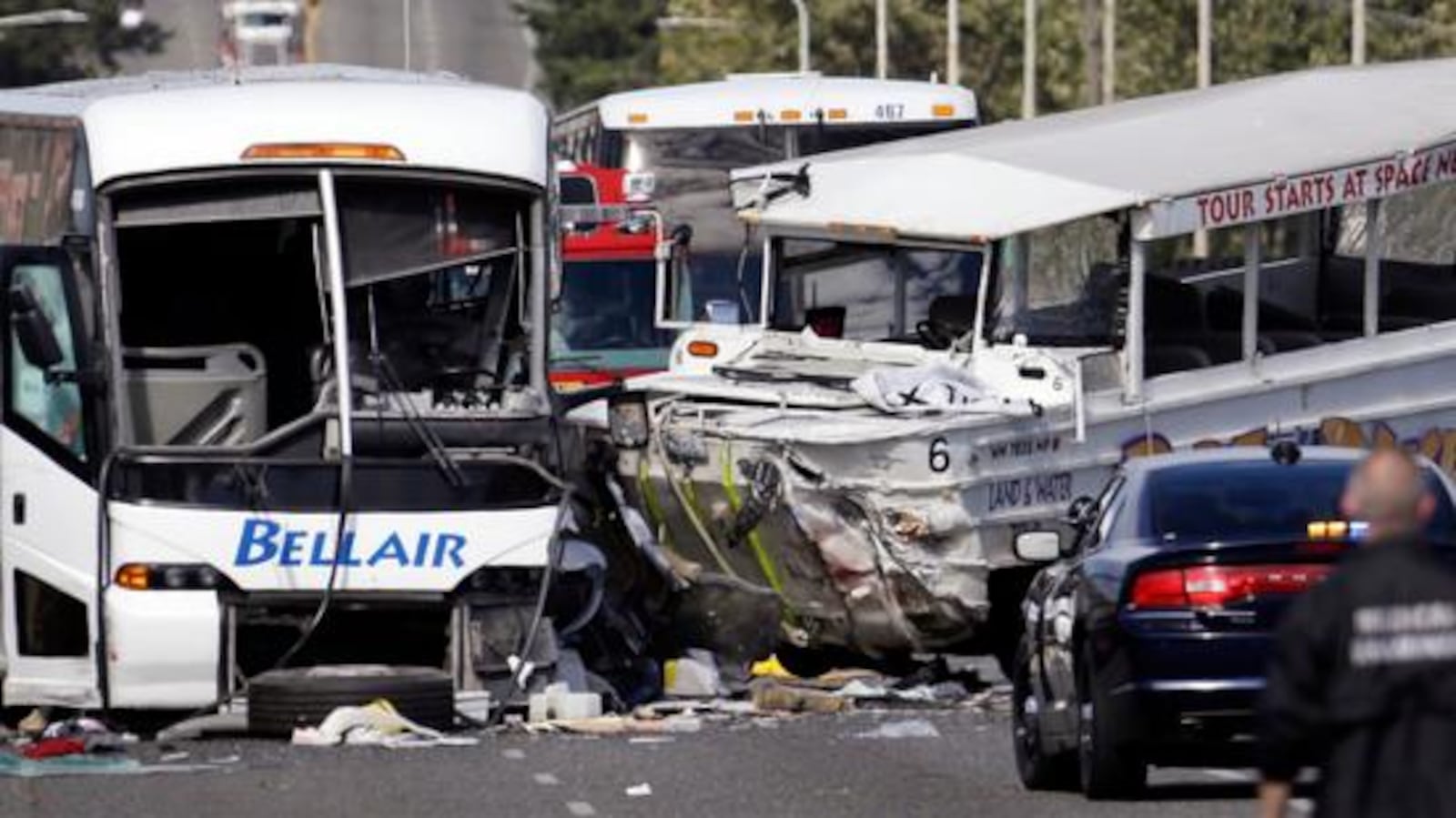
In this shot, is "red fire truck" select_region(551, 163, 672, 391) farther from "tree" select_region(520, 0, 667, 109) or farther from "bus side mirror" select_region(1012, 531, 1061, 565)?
Answer: "tree" select_region(520, 0, 667, 109)

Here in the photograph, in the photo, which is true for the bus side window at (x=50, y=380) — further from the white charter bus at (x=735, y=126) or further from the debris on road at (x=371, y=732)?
the white charter bus at (x=735, y=126)

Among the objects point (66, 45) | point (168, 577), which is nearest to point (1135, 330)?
point (168, 577)

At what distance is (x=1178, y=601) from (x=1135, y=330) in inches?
321

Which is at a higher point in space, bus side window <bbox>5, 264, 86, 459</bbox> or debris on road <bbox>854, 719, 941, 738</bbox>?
bus side window <bbox>5, 264, 86, 459</bbox>

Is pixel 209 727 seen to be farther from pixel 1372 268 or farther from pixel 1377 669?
pixel 1377 669

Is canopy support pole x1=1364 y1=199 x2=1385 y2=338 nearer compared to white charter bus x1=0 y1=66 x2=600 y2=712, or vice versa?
white charter bus x1=0 y1=66 x2=600 y2=712

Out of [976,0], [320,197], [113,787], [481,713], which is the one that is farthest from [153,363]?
[976,0]

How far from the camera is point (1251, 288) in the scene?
2412 cm

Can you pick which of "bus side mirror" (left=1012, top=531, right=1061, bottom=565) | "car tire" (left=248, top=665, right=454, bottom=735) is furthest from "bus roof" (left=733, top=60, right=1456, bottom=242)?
"bus side mirror" (left=1012, top=531, right=1061, bottom=565)

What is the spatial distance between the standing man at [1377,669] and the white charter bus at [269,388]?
11.7 metres

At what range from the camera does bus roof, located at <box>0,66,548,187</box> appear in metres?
20.6

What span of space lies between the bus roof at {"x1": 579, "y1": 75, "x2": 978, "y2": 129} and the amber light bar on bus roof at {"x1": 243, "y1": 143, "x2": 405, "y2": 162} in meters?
15.3

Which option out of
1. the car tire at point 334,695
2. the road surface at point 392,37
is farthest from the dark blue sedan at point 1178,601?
the road surface at point 392,37

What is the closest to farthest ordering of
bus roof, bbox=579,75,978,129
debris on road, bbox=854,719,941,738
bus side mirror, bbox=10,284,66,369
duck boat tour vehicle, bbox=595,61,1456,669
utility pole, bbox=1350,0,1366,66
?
debris on road, bbox=854,719,941,738 → bus side mirror, bbox=10,284,66,369 → duck boat tour vehicle, bbox=595,61,1456,669 → bus roof, bbox=579,75,978,129 → utility pole, bbox=1350,0,1366,66
